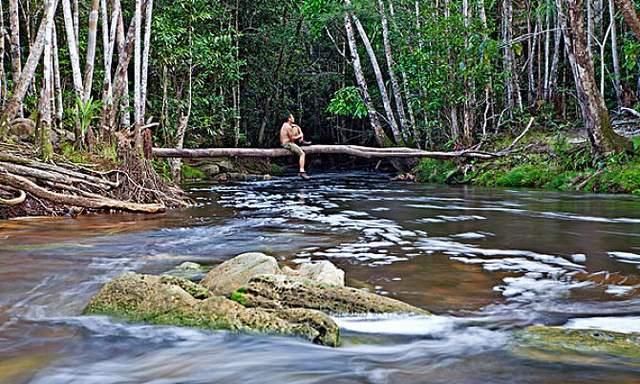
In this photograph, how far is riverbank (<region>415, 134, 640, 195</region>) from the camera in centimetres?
1269

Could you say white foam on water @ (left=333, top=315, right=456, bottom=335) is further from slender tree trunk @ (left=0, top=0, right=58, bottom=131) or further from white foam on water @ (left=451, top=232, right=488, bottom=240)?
slender tree trunk @ (left=0, top=0, right=58, bottom=131)

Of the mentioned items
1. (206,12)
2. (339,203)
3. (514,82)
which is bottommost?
(339,203)

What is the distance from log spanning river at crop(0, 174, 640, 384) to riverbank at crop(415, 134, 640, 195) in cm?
254

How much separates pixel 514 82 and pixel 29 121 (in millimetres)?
14075

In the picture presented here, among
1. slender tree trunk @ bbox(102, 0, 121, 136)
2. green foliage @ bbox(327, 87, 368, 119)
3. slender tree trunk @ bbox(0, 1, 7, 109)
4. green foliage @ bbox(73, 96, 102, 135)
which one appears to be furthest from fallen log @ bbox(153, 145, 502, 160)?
green foliage @ bbox(327, 87, 368, 119)

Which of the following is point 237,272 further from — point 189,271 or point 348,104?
point 348,104

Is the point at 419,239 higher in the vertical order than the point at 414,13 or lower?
lower

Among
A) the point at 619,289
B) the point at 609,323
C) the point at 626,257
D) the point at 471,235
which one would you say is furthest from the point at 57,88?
the point at 609,323

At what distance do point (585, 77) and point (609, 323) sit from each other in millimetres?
9748

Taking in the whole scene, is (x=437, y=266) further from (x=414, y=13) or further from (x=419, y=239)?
(x=414, y=13)

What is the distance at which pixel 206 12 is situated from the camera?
19.7 metres

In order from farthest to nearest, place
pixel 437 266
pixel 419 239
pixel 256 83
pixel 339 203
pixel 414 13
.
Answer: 1. pixel 256 83
2. pixel 414 13
3. pixel 339 203
4. pixel 419 239
5. pixel 437 266

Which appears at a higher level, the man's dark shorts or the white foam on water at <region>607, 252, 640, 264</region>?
the man's dark shorts

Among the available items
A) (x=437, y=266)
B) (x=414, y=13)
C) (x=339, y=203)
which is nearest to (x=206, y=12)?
(x=414, y=13)
